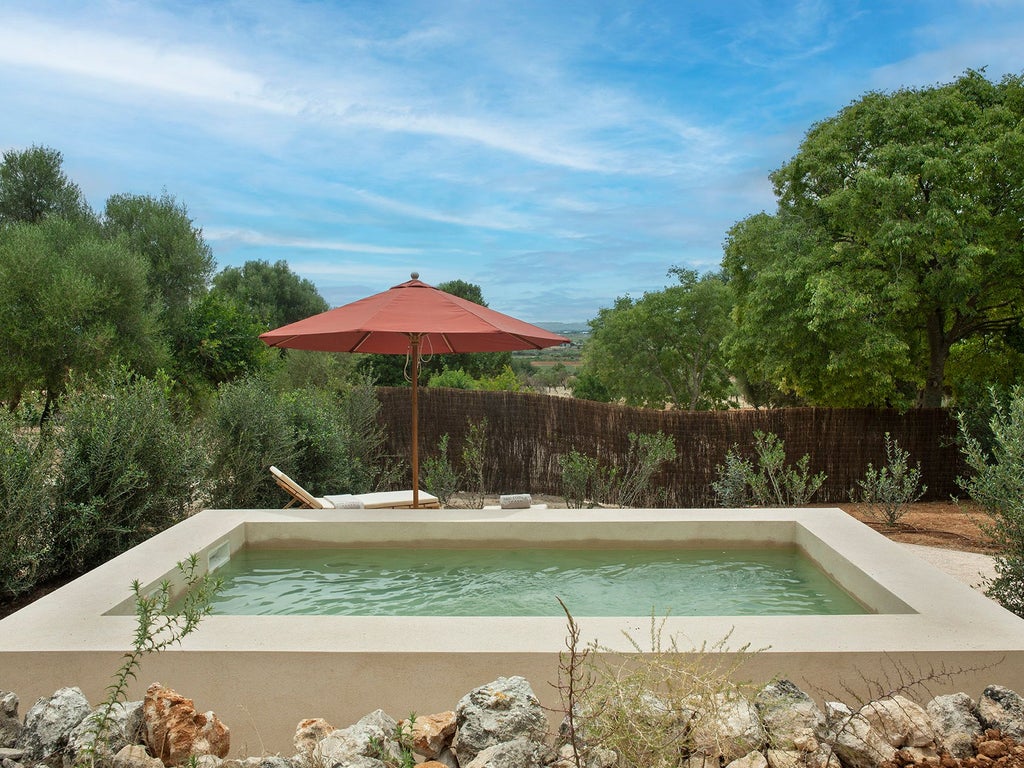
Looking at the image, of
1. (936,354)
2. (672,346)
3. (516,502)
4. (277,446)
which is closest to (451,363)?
(672,346)

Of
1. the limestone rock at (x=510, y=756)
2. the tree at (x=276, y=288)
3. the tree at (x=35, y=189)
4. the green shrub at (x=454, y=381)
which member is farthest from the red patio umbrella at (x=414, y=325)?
the tree at (x=276, y=288)

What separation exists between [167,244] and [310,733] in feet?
63.8

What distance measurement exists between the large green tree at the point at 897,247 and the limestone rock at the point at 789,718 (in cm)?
1063

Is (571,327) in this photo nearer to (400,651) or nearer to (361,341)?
(361,341)

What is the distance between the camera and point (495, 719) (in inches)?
115

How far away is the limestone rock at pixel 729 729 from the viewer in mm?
2686

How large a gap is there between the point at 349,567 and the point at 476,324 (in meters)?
2.14

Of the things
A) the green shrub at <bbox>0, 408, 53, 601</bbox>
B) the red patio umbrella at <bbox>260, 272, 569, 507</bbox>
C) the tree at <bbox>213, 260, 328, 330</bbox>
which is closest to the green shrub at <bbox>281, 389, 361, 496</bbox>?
the red patio umbrella at <bbox>260, 272, 569, 507</bbox>

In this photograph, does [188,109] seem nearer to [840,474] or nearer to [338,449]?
[338,449]

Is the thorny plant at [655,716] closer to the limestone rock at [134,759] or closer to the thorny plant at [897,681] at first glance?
the thorny plant at [897,681]

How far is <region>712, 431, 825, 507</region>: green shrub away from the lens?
10102mm

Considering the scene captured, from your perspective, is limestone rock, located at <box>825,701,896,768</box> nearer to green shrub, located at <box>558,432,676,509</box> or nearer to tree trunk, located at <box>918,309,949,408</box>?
green shrub, located at <box>558,432,676,509</box>

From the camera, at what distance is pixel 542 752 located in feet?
9.20

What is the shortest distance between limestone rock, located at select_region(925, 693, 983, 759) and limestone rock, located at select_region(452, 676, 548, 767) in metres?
1.52
